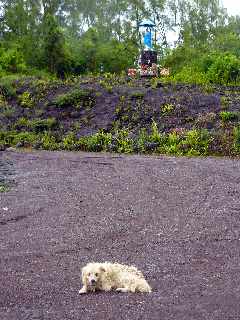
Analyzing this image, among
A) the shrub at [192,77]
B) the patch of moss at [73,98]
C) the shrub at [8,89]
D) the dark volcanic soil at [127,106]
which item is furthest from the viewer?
the shrub at [8,89]

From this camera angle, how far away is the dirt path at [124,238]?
5.77 meters

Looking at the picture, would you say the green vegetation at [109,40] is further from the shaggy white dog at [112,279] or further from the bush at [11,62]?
the shaggy white dog at [112,279]

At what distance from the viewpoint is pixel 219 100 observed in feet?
73.6

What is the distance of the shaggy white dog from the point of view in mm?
6102

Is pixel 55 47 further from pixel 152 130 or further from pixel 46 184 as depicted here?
pixel 46 184

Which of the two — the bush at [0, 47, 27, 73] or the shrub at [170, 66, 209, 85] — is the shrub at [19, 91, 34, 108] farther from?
the bush at [0, 47, 27, 73]

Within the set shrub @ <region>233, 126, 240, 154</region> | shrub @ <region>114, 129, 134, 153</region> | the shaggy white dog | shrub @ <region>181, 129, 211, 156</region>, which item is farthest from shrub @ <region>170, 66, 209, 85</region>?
the shaggy white dog

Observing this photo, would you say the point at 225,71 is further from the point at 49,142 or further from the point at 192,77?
the point at 49,142

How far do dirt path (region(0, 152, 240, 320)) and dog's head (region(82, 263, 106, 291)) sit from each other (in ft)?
0.40

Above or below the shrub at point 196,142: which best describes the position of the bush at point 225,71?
above

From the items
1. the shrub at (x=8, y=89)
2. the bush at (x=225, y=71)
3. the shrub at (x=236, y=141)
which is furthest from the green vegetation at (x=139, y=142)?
the bush at (x=225, y=71)

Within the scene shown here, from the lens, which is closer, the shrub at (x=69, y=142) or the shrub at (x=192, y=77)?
the shrub at (x=69, y=142)

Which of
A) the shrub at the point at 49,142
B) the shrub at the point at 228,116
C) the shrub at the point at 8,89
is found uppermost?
the shrub at the point at 8,89

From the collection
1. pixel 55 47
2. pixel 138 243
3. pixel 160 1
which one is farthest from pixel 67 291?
pixel 160 1
